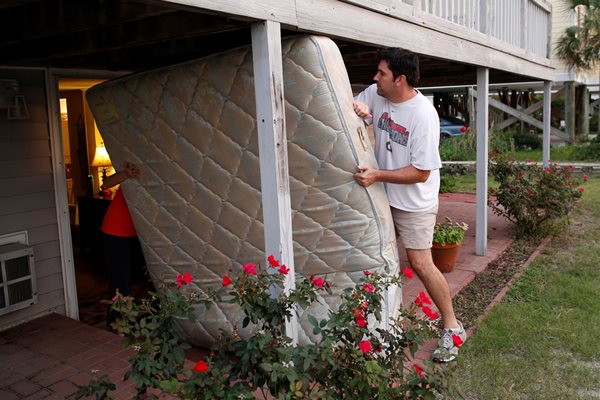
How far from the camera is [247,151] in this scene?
3.14 meters

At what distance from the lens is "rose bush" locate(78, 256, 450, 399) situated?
203cm

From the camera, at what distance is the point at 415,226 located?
3.49 metres

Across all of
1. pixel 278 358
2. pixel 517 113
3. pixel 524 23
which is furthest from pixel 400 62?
pixel 517 113

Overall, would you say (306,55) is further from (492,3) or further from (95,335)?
(492,3)

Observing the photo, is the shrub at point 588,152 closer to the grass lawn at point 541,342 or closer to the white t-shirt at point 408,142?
the grass lawn at point 541,342

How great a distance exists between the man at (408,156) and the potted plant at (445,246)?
1.74 meters

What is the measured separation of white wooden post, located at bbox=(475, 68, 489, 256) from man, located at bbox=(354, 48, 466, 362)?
256 centimetres

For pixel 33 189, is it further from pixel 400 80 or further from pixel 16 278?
pixel 400 80

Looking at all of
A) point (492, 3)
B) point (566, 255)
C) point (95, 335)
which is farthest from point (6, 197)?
point (566, 255)

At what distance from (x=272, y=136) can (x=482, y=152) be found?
3.83 meters

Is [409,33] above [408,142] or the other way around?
above

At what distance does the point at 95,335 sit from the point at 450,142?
13653 mm

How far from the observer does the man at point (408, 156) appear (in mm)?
3248

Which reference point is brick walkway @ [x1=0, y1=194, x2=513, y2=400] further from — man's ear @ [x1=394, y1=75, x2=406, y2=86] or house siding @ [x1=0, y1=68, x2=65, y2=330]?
man's ear @ [x1=394, y1=75, x2=406, y2=86]
